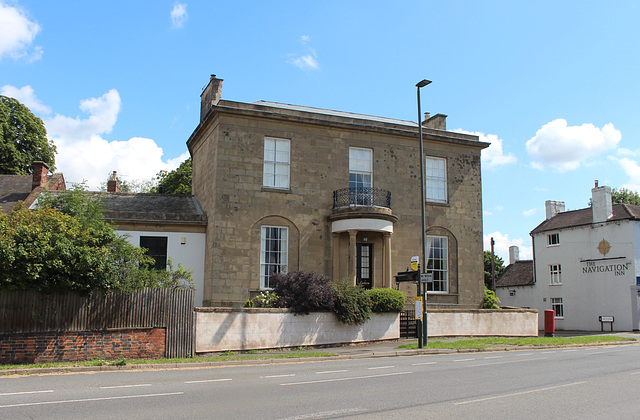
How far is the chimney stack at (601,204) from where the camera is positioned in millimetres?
39000

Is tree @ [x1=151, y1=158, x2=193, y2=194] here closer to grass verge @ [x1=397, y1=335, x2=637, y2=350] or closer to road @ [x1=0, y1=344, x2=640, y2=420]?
grass verge @ [x1=397, y1=335, x2=637, y2=350]

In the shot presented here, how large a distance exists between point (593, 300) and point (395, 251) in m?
20.8

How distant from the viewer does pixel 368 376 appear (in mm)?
12391

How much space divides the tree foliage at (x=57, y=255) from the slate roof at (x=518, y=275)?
121ft

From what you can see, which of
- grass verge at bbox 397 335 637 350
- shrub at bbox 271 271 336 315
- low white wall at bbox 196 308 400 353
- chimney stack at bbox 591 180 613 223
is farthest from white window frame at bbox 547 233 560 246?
shrub at bbox 271 271 336 315

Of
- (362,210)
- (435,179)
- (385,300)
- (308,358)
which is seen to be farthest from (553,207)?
(308,358)

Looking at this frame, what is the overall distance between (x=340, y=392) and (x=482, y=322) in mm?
16715

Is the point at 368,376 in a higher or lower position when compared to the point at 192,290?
lower

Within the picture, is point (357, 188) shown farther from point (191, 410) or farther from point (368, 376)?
point (191, 410)

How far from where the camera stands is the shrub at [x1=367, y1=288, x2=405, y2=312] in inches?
858

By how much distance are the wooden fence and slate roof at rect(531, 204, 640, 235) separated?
105 ft

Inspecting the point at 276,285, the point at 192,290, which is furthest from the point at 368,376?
the point at 276,285

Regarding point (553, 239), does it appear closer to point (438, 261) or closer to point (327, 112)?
point (438, 261)

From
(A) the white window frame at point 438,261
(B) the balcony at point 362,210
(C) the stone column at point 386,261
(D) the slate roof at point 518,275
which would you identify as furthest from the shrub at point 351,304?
(D) the slate roof at point 518,275
